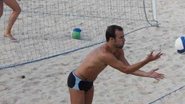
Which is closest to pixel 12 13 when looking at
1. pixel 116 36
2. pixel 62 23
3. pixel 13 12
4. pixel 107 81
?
pixel 13 12

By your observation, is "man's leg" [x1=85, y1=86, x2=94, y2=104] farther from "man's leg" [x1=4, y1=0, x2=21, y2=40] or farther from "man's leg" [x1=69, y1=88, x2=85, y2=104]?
"man's leg" [x1=4, y1=0, x2=21, y2=40]

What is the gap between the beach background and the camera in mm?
5141

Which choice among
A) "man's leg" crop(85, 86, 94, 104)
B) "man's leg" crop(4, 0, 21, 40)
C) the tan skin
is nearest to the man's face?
"man's leg" crop(85, 86, 94, 104)

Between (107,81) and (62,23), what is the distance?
9.68ft

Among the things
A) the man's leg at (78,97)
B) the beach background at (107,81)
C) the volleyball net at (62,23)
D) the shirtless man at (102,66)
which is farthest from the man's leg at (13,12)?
the man's leg at (78,97)

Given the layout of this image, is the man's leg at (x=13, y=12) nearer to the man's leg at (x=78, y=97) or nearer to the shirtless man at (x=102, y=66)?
the shirtless man at (x=102, y=66)

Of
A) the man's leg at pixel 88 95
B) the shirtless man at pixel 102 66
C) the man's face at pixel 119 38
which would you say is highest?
the man's face at pixel 119 38

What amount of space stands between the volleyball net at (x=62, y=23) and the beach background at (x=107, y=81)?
0.34 m

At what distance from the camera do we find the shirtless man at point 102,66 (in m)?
3.57

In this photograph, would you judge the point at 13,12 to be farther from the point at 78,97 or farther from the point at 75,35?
the point at 78,97

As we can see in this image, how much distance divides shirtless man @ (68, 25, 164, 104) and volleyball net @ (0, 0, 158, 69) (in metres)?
2.60

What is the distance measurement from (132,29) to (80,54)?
5.09 ft

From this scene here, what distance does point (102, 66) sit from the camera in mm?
3727

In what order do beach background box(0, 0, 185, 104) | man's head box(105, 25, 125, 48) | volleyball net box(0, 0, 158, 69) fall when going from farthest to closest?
volleyball net box(0, 0, 158, 69), beach background box(0, 0, 185, 104), man's head box(105, 25, 125, 48)
